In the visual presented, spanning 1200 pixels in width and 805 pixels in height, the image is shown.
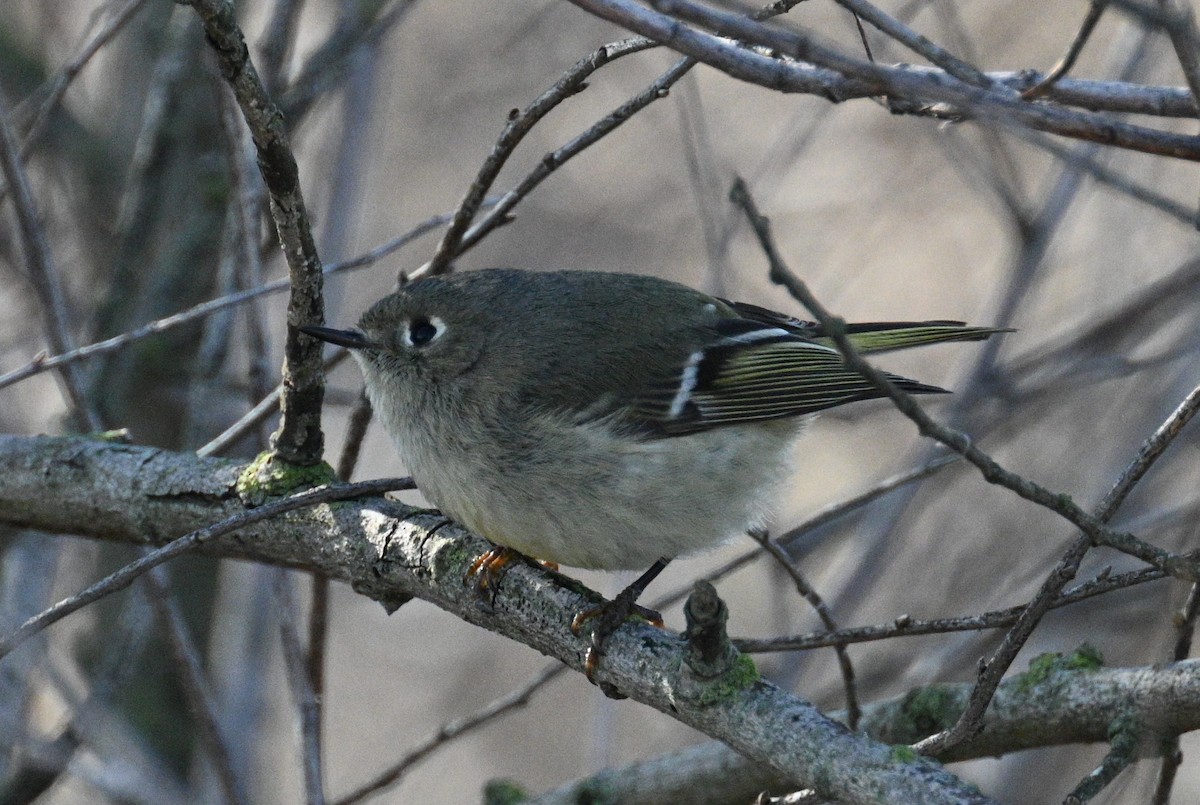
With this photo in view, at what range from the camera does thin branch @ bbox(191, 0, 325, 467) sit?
160cm

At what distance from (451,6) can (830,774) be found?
5.29 meters

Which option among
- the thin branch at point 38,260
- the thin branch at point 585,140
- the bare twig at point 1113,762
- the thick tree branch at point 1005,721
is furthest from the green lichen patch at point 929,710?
the thin branch at point 38,260

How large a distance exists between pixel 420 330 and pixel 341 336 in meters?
0.28

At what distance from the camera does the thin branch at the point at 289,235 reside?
1.60 m

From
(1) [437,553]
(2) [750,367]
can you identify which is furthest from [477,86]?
(1) [437,553]

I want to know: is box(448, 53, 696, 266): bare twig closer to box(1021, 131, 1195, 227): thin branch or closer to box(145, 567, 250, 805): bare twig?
box(1021, 131, 1195, 227): thin branch

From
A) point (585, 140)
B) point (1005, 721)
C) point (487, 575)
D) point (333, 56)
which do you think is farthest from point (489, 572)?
point (333, 56)

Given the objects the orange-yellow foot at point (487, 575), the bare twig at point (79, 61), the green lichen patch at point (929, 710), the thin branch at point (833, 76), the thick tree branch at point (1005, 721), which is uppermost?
the bare twig at point (79, 61)

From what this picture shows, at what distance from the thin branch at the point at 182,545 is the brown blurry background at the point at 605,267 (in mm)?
531

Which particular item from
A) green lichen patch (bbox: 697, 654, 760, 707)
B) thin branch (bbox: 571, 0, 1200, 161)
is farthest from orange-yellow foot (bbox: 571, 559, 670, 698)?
thin branch (bbox: 571, 0, 1200, 161)

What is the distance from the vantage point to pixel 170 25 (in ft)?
11.3

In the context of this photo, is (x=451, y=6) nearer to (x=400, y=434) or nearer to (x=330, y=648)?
(x=330, y=648)

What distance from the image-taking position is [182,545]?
183 centimetres

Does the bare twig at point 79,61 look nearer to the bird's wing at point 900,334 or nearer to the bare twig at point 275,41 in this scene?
the bare twig at point 275,41
